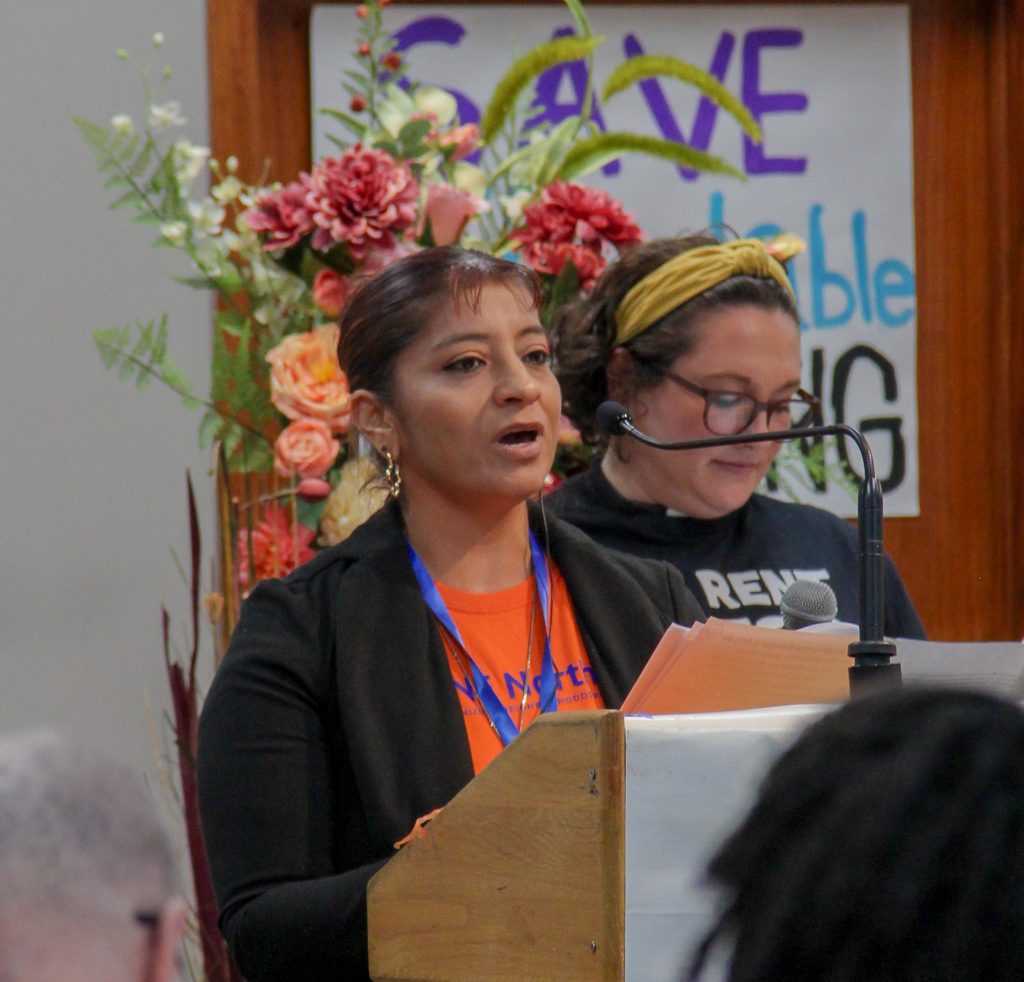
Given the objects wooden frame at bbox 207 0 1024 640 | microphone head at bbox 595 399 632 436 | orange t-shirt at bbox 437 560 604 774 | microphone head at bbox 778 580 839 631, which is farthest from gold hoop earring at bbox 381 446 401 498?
wooden frame at bbox 207 0 1024 640

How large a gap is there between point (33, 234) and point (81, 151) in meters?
0.16

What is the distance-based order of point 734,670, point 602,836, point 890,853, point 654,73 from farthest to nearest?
1. point 654,73
2. point 734,670
3. point 602,836
4. point 890,853

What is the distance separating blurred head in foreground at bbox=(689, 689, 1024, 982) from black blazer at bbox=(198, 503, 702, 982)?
0.80 meters

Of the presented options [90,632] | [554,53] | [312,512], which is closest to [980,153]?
[554,53]

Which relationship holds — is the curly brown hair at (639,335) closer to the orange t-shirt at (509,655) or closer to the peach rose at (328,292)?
the peach rose at (328,292)

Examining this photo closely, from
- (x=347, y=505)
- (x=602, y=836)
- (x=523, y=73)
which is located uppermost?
(x=523, y=73)

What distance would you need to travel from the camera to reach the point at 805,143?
300 cm

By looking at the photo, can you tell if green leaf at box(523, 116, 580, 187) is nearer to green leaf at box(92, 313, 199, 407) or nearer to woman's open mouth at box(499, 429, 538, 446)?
green leaf at box(92, 313, 199, 407)

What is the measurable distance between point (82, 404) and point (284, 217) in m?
0.79

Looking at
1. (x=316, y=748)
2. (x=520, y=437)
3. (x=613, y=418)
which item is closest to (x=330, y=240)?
(x=520, y=437)

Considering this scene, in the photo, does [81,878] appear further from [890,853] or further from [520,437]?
[520,437]

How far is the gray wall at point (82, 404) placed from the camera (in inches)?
109

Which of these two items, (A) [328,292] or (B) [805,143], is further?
(B) [805,143]

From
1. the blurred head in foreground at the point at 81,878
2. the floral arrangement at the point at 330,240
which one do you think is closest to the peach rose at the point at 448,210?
the floral arrangement at the point at 330,240
